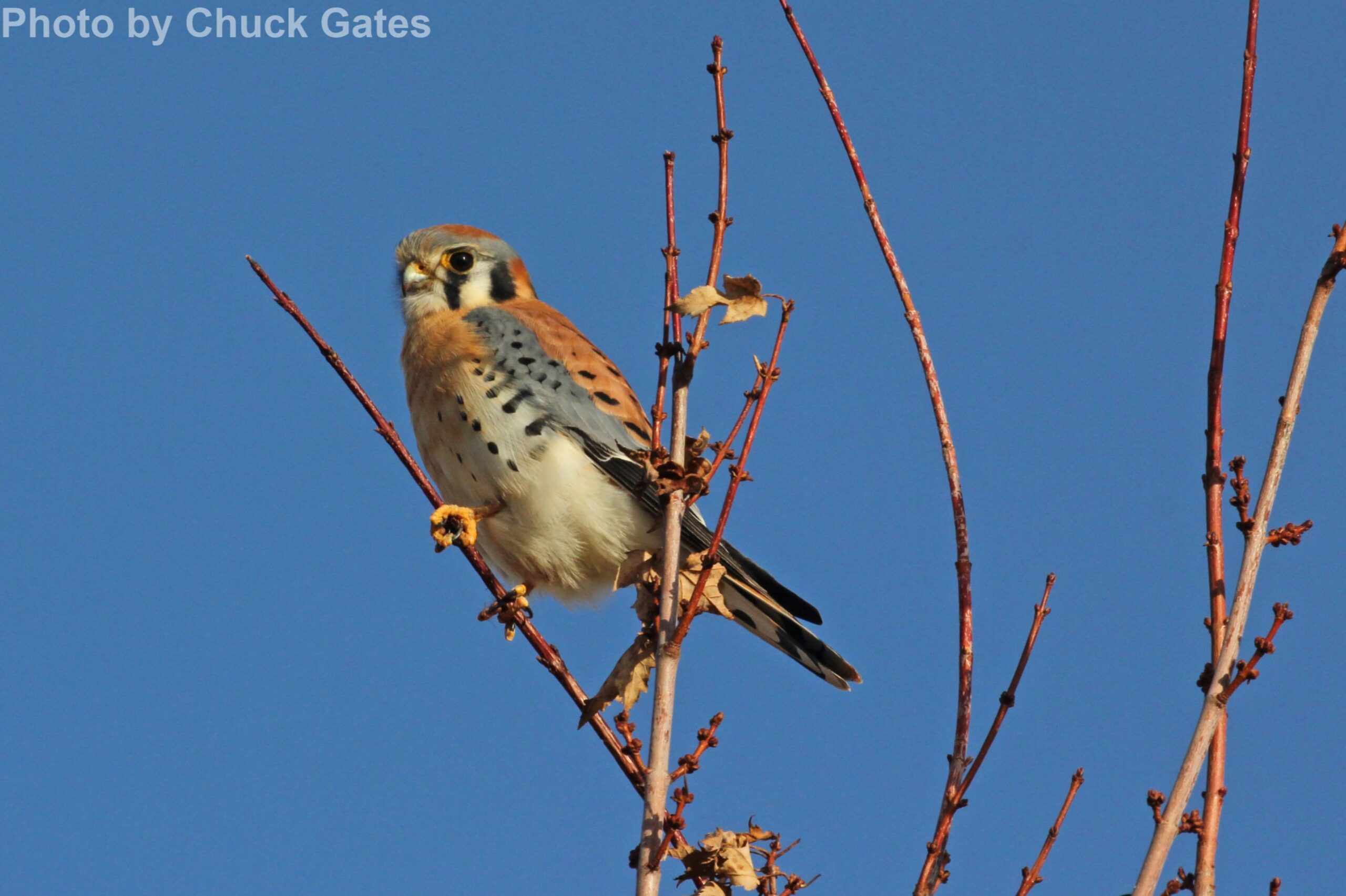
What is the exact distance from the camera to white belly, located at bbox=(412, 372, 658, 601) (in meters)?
4.02

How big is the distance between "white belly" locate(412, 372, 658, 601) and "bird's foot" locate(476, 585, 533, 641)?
31 cm

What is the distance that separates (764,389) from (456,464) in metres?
2.11


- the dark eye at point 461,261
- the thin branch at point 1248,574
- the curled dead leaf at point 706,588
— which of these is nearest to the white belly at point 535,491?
the dark eye at point 461,261

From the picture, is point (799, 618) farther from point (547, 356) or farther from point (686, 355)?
point (686, 355)

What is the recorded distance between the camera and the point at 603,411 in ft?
13.8

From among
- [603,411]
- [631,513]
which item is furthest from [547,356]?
[631,513]

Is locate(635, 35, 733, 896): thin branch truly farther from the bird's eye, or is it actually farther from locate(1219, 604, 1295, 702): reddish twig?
the bird's eye

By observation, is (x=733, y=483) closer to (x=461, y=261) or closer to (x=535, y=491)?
(x=535, y=491)

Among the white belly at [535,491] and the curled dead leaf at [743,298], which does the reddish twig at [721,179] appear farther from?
the white belly at [535,491]

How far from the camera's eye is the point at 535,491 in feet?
13.2

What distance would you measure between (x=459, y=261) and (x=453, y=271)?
5cm

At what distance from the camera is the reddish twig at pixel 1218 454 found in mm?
1994

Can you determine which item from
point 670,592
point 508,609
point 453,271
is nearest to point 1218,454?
point 670,592

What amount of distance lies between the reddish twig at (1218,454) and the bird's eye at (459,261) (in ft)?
10.2
